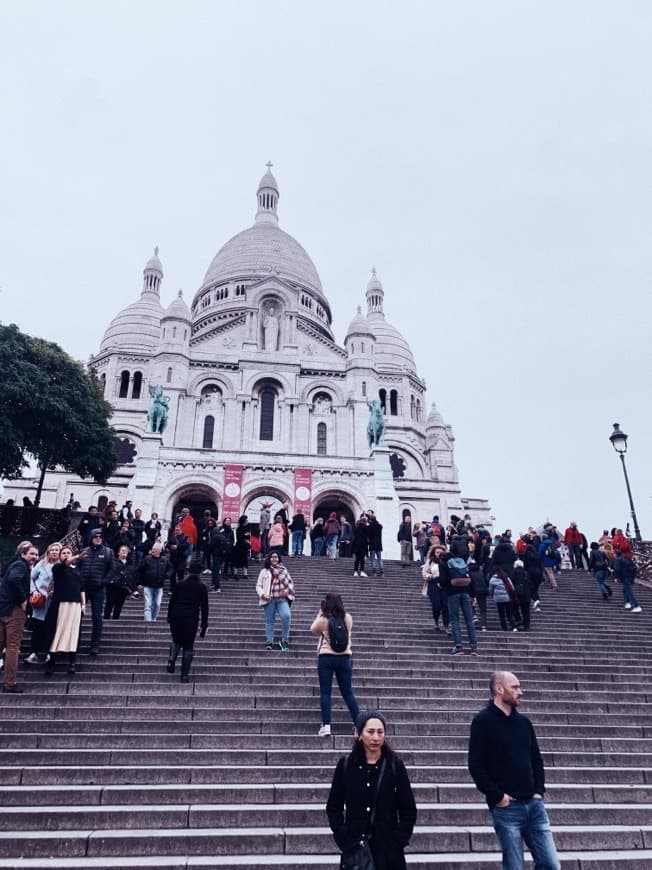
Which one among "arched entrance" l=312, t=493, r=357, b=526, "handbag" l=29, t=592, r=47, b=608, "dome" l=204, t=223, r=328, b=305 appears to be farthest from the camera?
"dome" l=204, t=223, r=328, b=305

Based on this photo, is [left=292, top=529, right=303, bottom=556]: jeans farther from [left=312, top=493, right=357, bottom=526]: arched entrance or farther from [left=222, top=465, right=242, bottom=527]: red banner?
[left=312, top=493, right=357, bottom=526]: arched entrance

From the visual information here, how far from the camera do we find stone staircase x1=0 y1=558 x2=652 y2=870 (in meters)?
5.13

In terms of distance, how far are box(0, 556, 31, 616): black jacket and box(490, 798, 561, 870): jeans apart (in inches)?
232

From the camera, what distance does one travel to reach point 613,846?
5.44m

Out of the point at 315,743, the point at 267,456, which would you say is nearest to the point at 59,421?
the point at 267,456

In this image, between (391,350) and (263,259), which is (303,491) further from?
Answer: (263,259)

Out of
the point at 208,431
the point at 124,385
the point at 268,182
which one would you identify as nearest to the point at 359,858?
the point at 208,431

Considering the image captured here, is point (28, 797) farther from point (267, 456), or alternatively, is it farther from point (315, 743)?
point (267, 456)

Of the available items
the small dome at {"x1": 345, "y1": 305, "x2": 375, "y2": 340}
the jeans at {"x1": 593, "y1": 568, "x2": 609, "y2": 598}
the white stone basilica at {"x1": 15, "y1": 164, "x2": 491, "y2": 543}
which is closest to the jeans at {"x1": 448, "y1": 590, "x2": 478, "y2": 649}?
the jeans at {"x1": 593, "y1": 568, "x2": 609, "y2": 598}

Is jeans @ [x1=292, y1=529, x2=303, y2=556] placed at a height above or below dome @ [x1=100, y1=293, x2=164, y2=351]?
Answer: below

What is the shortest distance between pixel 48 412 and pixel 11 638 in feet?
61.8

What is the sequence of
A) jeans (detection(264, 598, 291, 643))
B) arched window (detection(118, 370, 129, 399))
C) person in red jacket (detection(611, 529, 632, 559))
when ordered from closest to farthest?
1. jeans (detection(264, 598, 291, 643))
2. person in red jacket (detection(611, 529, 632, 559))
3. arched window (detection(118, 370, 129, 399))

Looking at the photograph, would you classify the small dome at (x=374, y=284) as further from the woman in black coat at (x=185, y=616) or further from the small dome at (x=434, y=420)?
the woman in black coat at (x=185, y=616)

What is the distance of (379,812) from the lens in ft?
11.6
